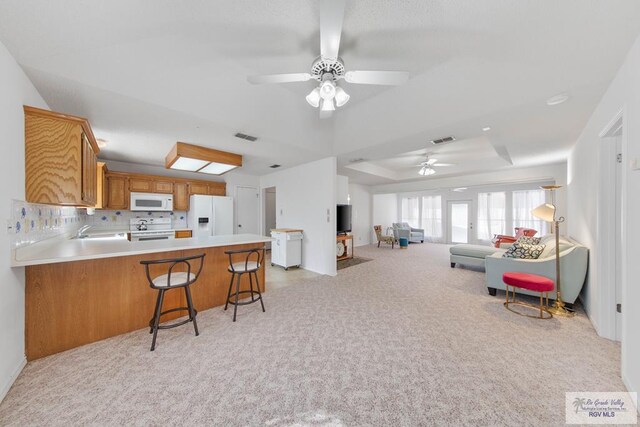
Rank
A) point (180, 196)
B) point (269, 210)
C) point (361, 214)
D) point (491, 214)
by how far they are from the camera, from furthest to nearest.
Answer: point (361, 214), point (491, 214), point (269, 210), point (180, 196)

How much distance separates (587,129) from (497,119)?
47.7 inches

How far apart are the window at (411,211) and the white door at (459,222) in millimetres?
1319

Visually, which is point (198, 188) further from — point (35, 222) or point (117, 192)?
point (35, 222)

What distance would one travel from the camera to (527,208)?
24.8 feet

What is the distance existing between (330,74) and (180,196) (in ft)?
17.0

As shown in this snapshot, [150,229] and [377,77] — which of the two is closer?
[377,77]

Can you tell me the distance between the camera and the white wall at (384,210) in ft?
31.2

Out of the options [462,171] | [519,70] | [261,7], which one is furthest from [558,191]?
[261,7]

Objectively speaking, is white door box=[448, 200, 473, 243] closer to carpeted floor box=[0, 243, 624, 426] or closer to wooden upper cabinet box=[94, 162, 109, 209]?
carpeted floor box=[0, 243, 624, 426]

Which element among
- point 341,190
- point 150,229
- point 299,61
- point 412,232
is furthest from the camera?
point 412,232

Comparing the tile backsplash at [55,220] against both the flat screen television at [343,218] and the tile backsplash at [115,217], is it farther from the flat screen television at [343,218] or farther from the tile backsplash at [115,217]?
the flat screen television at [343,218]

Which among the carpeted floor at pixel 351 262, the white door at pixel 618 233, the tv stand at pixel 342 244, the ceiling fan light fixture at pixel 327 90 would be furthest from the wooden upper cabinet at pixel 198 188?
the white door at pixel 618 233

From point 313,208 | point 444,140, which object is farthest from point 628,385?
point 313,208

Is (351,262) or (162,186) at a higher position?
(162,186)
